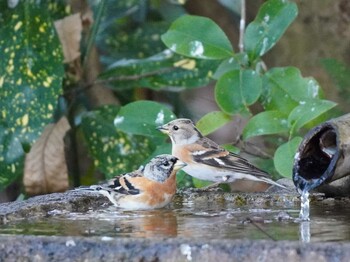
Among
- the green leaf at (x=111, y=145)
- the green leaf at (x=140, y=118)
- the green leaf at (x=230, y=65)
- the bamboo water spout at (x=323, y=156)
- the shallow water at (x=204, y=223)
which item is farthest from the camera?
the green leaf at (x=111, y=145)

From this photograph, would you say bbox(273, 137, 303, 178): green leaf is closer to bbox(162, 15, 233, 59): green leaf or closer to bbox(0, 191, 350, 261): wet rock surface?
bbox(162, 15, 233, 59): green leaf

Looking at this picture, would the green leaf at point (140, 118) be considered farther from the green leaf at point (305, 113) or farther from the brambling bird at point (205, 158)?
the green leaf at point (305, 113)

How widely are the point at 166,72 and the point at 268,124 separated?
130 centimetres

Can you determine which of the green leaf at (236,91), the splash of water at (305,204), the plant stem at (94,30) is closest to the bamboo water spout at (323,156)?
the splash of water at (305,204)

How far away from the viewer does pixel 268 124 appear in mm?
5023

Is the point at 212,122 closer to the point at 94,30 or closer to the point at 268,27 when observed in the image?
the point at 268,27

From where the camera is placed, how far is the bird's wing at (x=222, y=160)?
16.9ft

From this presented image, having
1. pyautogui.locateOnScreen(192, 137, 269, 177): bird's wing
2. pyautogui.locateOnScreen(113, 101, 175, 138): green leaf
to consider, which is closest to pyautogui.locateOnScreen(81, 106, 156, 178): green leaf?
pyautogui.locateOnScreen(192, 137, 269, 177): bird's wing

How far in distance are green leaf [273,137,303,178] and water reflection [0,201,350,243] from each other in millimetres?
583

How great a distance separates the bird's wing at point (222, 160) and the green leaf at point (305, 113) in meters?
0.32

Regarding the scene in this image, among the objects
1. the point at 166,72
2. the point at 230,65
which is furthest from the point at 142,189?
the point at 166,72

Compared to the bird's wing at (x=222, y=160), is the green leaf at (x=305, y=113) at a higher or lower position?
higher

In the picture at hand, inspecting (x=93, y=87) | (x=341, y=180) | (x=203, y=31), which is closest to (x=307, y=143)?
(x=341, y=180)

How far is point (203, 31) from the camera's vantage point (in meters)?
5.32
